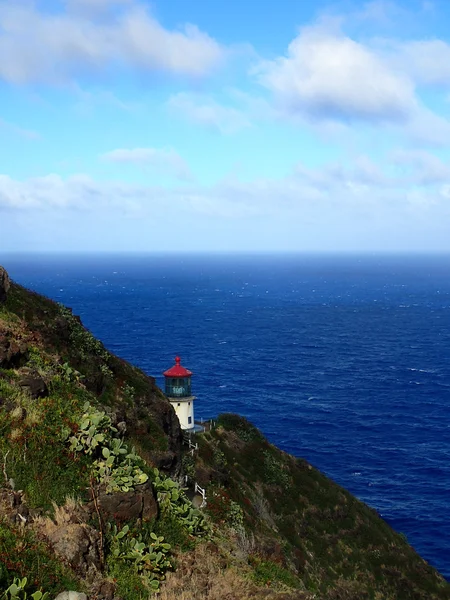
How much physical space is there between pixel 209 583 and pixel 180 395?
33.4 meters

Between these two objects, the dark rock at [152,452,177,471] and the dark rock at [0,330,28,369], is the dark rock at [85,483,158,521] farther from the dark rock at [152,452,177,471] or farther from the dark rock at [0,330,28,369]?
the dark rock at [152,452,177,471]

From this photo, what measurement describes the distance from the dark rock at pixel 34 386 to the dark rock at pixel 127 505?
224 inches

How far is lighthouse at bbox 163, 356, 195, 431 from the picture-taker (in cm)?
4697

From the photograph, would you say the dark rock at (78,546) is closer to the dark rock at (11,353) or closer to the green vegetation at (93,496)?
the green vegetation at (93,496)

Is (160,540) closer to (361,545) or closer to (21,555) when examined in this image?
(21,555)

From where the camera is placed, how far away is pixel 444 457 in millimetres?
71000

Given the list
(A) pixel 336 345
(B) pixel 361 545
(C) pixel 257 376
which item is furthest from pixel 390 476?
(A) pixel 336 345

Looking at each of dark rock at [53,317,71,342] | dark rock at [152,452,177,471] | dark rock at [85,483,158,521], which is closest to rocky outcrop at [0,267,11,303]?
dark rock at [53,317,71,342]

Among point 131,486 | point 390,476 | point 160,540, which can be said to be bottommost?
point 390,476

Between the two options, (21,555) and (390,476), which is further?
(390,476)

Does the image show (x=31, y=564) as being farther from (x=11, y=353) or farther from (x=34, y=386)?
(x=11, y=353)

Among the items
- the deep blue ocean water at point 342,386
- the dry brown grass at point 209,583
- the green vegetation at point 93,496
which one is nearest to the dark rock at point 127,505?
the green vegetation at point 93,496

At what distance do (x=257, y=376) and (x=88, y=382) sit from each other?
8250 centimetres

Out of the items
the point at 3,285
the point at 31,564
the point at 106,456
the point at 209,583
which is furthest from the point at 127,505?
the point at 3,285
